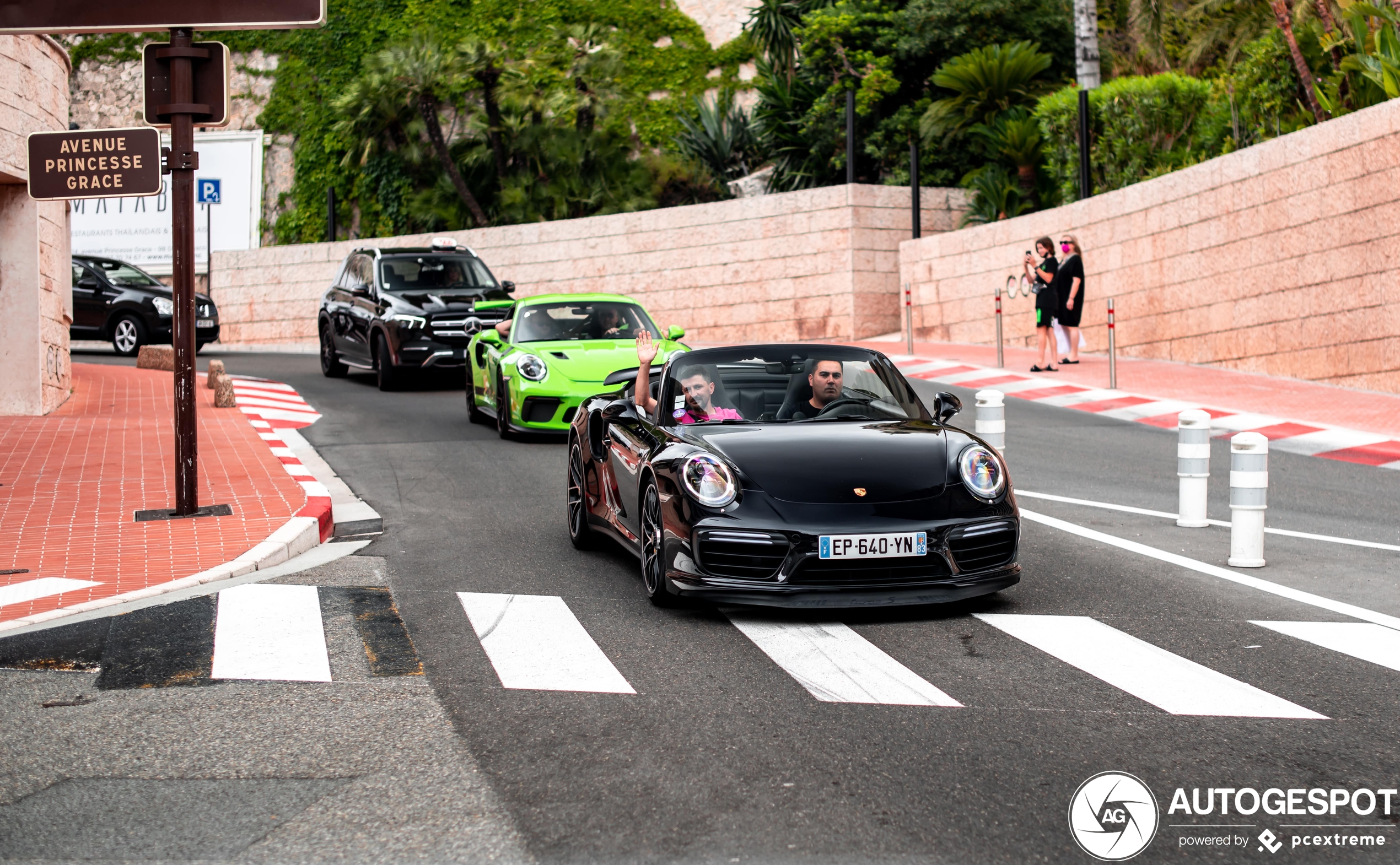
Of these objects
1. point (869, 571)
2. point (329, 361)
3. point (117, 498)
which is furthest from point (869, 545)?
point (329, 361)

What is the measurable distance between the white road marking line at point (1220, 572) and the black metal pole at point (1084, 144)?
14.2 meters

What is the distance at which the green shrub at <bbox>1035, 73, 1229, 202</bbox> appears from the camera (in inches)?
928

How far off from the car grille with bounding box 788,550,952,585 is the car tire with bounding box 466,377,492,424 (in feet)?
32.1

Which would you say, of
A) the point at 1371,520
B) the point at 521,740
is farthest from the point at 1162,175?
the point at 521,740

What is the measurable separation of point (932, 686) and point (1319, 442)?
9521 millimetres

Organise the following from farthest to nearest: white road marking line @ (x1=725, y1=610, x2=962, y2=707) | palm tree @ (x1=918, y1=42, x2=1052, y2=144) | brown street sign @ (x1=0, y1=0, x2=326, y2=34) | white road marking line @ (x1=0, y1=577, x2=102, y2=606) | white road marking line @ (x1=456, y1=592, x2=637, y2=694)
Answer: palm tree @ (x1=918, y1=42, x2=1052, y2=144), brown street sign @ (x1=0, y1=0, x2=326, y2=34), white road marking line @ (x1=0, y1=577, x2=102, y2=606), white road marking line @ (x1=456, y1=592, x2=637, y2=694), white road marking line @ (x1=725, y1=610, x2=962, y2=707)

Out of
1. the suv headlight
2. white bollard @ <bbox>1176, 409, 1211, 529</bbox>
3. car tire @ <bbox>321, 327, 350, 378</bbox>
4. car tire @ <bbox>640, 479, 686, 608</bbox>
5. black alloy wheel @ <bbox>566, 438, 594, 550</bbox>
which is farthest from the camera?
→ car tire @ <bbox>321, 327, 350, 378</bbox>

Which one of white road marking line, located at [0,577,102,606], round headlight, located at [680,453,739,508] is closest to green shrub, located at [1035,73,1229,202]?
round headlight, located at [680,453,739,508]

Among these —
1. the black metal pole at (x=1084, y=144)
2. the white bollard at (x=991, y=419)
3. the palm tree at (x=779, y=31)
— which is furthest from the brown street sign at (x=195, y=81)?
the palm tree at (x=779, y=31)

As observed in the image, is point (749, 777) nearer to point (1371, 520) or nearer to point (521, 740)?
point (521, 740)

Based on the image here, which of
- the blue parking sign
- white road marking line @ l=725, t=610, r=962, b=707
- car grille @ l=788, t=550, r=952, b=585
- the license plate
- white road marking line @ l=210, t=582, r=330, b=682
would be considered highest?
the blue parking sign

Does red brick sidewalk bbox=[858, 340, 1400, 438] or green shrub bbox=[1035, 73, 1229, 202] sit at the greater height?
green shrub bbox=[1035, 73, 1229, 202]

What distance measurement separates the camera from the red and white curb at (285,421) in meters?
10.3

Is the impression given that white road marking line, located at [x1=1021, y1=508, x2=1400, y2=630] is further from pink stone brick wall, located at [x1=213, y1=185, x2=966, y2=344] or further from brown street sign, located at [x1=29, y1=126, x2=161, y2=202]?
pink stone brick wall, located at [x1=213, y1=185, x2=966, y2=344]
